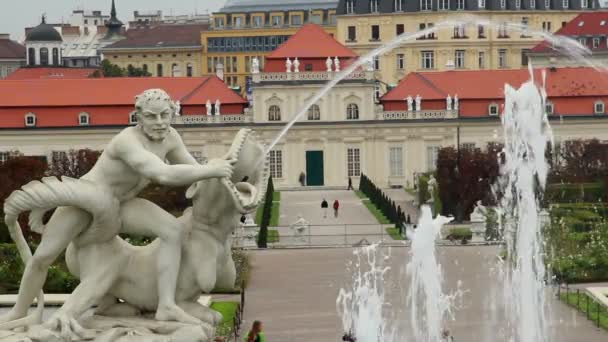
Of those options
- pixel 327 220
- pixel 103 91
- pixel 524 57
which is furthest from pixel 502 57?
pixel 327 220

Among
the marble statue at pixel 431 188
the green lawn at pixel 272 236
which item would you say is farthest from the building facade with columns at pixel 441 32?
the green lawn at pixel 272 236

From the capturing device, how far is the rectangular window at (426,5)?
12144 cm

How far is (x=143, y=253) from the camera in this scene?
56.6 ft

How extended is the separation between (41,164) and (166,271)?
46525mm

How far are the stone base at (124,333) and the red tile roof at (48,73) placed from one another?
319 ft

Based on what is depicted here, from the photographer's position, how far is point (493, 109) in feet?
278

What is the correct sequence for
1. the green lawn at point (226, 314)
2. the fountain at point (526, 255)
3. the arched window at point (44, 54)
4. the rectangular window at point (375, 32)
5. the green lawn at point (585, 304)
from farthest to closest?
the arched window at point (44, 54) → the rectangular window at point (375, 32) → the green lawn at point (585, 304) → the fountain at point (526, 255) → the green lawn at point (226, 314)

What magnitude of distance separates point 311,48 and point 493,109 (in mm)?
8030

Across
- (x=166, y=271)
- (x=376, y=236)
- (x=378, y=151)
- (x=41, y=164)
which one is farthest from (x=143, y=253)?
(x=378, y=151)

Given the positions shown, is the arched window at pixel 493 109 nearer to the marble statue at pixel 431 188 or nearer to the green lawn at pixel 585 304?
the marble statue at pixel 431 188

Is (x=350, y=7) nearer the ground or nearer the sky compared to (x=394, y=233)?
nearer the sky

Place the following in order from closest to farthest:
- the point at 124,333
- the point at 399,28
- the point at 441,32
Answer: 1. the point at 124,333
2. the point at 441,32
3. the point at 399,28

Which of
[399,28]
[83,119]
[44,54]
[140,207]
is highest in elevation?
[399,28]

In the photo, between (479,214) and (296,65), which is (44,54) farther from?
(479,214)
